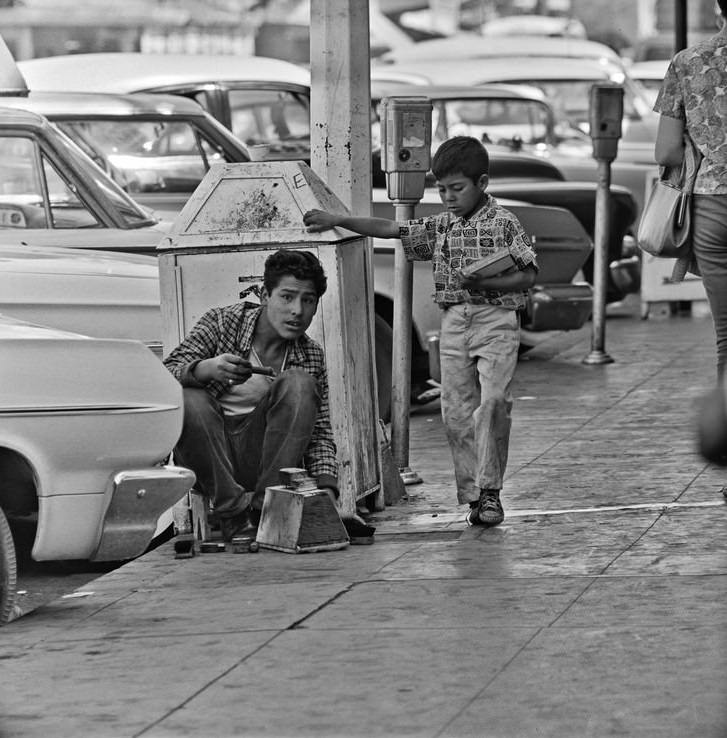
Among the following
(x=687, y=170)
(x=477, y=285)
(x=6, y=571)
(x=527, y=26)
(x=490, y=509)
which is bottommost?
(x=490, y=509)

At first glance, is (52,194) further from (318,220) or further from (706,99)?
A: (706,99)

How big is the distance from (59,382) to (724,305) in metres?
2.72

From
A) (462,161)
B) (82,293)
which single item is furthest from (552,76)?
(462,161)

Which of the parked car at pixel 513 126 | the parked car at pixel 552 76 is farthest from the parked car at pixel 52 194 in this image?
the parked car at pixel 552 76

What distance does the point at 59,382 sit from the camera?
552 cm

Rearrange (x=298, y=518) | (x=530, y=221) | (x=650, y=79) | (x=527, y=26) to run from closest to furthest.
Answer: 1. (x=298, y=518)
2. (x=530, y=221)
3. (x=650, y=79)
4. (x=527, y=26)

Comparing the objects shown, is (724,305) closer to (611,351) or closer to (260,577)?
(260,577)

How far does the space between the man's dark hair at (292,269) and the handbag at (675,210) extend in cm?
131

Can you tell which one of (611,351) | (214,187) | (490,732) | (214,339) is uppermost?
(214,187)

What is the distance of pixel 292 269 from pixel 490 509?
1.20 meters

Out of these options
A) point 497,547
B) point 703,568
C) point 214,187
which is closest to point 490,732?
point 703,568

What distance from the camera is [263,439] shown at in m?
6.68

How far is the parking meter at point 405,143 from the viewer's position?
25.2ft

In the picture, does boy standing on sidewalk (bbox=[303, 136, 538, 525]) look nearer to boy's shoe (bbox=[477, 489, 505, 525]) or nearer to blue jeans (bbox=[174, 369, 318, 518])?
boy's shoe (bbox=[477, 489, 505, 525])
